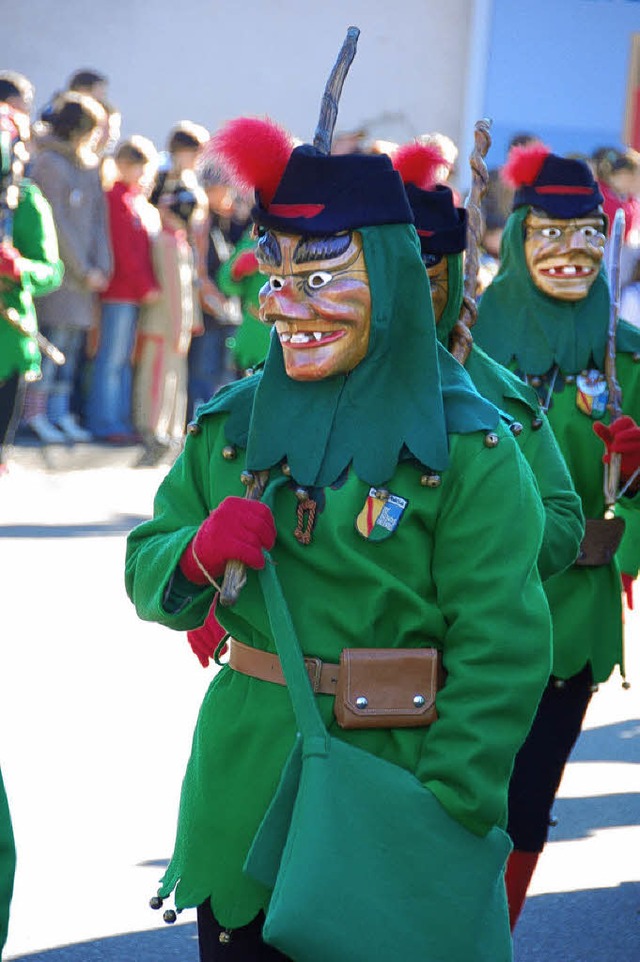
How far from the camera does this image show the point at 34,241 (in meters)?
9.58

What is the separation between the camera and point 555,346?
480 centimetres

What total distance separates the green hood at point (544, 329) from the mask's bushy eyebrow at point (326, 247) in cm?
183

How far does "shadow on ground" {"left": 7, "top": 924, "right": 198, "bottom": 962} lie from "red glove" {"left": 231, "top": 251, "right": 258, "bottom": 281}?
761 centimetres

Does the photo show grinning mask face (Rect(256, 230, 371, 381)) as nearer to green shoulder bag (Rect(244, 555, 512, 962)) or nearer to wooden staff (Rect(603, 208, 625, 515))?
green shoulder bag (Rect(244, 555, 512, 962))

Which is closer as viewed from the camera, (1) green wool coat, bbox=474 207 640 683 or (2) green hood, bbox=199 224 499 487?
(2) green hood, bbox=199 224 499 487

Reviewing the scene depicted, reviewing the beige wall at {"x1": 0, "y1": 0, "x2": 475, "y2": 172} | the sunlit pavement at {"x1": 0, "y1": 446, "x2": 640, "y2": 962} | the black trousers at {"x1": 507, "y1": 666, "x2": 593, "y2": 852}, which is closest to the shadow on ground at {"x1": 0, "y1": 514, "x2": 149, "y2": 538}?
the sunlit pavement at {"x1": 0, "y1": 446, "x2": 640, "y2": 962}

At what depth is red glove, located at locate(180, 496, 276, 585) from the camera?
2938mm

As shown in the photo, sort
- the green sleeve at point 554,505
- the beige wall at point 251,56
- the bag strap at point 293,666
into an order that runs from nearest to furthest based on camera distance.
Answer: the bag strap at point 293,666 → the green sleeve at point 554,505 → the beige wall at point 251,56

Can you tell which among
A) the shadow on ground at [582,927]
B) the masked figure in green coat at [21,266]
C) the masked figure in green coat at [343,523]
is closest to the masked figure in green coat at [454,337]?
the masked figure in green coat at [343,523]

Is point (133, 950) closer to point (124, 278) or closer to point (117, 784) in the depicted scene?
point (117, 784)

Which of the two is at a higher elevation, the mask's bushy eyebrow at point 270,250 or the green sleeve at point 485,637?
the mask's bushy eyebrow at point 270,250

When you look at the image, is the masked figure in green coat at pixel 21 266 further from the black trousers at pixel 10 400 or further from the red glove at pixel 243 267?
the red glove at pixel 243 267

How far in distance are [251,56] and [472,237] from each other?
57.9 ft

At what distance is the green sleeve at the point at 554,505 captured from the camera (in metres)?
3.69
